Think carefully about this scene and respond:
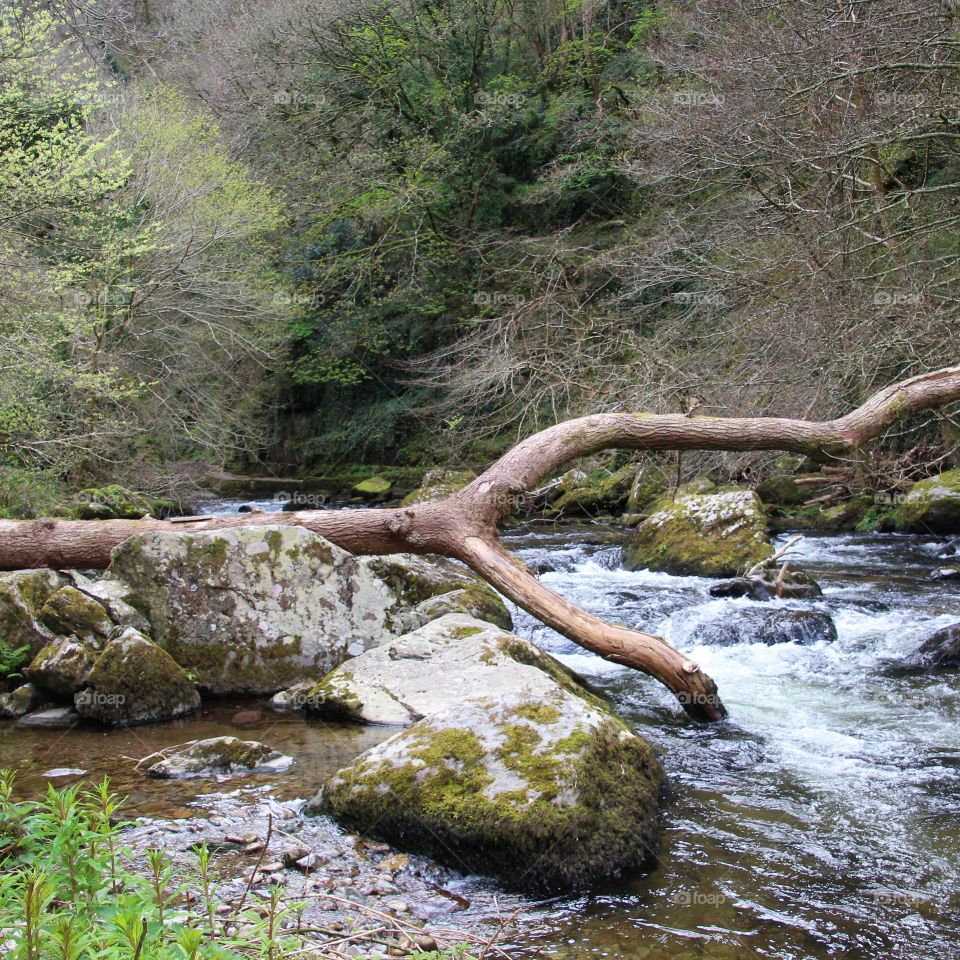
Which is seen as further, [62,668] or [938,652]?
[938,652]

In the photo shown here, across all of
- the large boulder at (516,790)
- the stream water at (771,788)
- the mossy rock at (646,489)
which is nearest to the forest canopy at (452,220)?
the mossy rock at (646,489)

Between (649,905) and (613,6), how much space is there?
73.0 feet

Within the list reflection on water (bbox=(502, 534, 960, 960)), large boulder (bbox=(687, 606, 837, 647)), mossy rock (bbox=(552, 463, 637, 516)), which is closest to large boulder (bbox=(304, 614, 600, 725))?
reflection on water (bbox=(502, 534, 960, 960))

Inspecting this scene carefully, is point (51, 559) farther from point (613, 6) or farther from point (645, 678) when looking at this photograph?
point (613, 6)

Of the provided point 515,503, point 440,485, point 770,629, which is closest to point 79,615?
point 515,503

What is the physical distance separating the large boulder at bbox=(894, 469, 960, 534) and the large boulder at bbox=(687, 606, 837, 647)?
5103 mm

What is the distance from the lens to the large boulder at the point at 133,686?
602 centimetres

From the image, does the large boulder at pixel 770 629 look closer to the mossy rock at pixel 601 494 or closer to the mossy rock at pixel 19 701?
the mossy rock at pixel 19 701

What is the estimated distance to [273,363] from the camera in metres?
22.8

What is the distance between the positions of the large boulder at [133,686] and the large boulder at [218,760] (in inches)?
38.4

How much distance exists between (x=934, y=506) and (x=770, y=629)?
19.0ft

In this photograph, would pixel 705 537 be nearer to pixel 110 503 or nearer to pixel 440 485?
pixel 440 485

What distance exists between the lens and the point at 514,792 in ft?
13.4

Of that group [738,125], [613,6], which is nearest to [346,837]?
[738,125]
